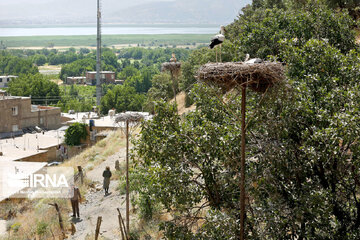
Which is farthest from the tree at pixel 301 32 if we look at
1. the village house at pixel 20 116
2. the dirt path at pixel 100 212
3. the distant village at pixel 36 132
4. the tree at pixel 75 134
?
Answer: the village house at pixel 20 116

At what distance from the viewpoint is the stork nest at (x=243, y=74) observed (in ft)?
26.1

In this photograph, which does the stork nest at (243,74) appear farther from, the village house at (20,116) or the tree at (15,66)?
the tree at (15,66)

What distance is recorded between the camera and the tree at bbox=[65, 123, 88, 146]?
1848 inches

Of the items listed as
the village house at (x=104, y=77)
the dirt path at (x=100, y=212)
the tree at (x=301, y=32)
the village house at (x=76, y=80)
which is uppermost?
the tree at (x=301, y=32)

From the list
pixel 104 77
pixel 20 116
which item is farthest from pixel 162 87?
pixel 104 77

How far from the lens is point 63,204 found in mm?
20109

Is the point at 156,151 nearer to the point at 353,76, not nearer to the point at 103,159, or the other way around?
the point at 353,76

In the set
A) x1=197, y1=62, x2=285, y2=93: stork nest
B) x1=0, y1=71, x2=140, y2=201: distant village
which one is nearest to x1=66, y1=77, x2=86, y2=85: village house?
x1=0, y1=71, x2=140, y2=201: distant village

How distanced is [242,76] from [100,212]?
1250 cm

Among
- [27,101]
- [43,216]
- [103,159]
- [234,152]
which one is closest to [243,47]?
[234,152]

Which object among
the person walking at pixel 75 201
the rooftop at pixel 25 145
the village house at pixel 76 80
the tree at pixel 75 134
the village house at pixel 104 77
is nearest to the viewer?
the person walking at pixel 75 201

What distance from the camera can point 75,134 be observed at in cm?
4700

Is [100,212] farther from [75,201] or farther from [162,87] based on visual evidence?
[162,87]

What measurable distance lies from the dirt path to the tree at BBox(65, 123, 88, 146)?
2371 cm
